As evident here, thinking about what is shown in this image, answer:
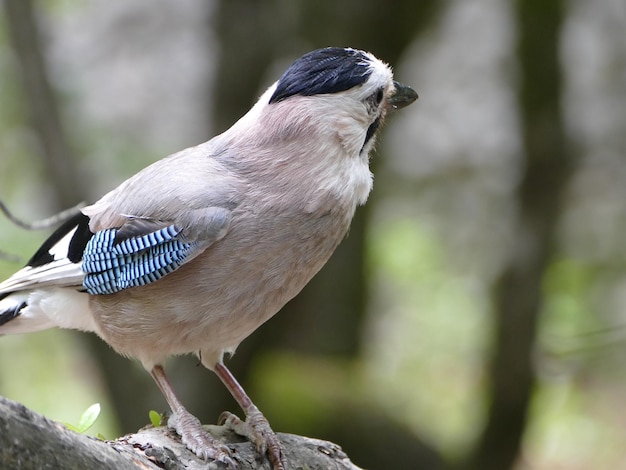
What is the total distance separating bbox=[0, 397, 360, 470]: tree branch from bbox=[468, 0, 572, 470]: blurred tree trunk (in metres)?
2.41

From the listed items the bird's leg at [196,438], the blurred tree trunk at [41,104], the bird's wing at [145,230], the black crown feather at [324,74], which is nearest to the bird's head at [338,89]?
the black crown feather at [324,74]

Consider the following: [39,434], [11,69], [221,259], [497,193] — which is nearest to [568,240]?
[497,193]

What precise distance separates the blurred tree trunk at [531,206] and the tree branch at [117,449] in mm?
2410

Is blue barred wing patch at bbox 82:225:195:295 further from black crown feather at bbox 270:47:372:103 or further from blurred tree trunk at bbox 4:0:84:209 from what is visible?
blurred tree trunk at bbox 4:0:84:209

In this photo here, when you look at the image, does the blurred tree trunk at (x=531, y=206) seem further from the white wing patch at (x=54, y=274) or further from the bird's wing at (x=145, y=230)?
the white wing patch at (x=54, y=274)

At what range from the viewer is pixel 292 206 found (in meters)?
2.79

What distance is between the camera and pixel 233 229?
2.73 meters

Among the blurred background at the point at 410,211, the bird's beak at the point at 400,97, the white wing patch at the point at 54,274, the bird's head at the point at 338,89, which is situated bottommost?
the blurred background at the point at 410,211

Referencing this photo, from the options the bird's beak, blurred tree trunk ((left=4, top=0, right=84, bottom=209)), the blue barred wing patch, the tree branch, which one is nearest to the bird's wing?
the blue barred wing patch

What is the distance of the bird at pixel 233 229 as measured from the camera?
2738mm

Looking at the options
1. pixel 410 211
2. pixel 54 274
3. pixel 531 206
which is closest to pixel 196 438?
pixel 54 274

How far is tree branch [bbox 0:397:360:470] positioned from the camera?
1.81 m

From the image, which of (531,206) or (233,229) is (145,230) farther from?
(531,206)

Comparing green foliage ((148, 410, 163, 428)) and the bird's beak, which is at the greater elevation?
the bird's beak
